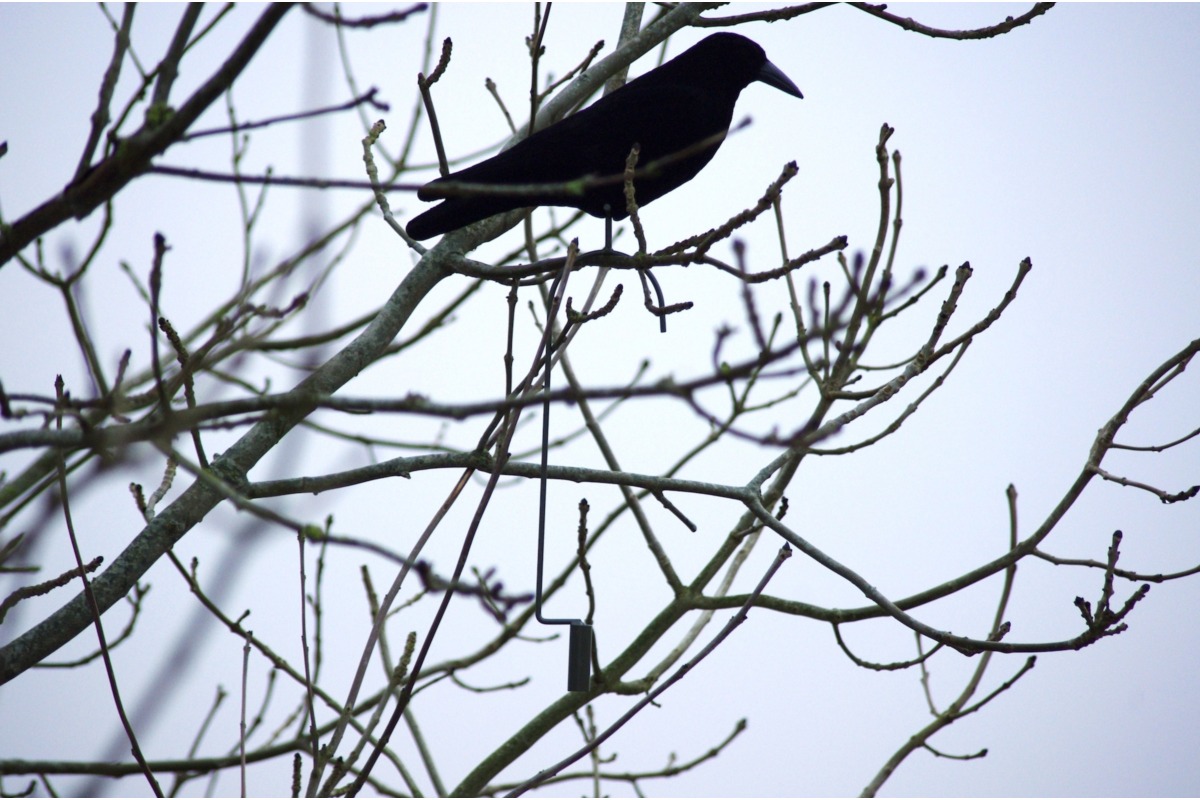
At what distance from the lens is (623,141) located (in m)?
2.62

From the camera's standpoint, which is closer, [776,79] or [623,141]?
[623,141]

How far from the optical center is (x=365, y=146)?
8.59 feet

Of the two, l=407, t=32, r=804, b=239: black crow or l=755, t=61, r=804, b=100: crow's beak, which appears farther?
l=755, t=61, r=804, b=100: crow's beak

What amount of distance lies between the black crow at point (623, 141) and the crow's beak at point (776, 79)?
145 mm

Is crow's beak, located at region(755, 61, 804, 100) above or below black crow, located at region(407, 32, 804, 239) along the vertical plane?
above

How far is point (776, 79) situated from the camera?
3.11 m

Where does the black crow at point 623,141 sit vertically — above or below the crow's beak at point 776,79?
below

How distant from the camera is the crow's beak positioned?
3.09m

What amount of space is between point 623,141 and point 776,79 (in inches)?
30.5

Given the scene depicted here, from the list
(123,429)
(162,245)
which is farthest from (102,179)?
(123,429)

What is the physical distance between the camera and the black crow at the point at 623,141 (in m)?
2.46

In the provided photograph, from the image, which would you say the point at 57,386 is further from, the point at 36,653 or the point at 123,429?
the point at 123,429

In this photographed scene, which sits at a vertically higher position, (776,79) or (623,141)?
(776,79)

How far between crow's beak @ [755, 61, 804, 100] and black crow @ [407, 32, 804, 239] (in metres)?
0.15
